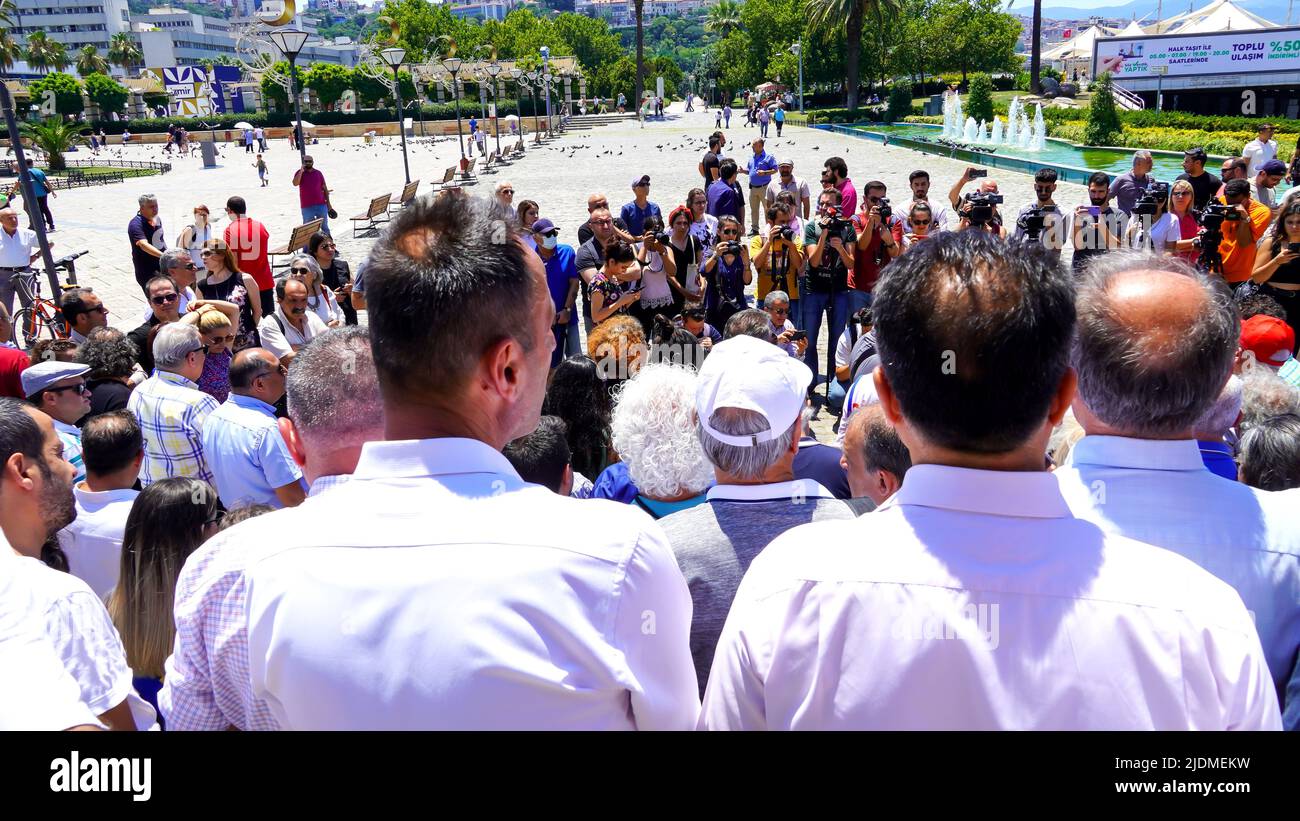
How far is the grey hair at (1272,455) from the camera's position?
294 cm

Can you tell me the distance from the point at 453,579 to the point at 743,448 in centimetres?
153

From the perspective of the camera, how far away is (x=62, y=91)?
2995 inches

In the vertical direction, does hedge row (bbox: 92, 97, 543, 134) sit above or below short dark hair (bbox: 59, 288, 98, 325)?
above

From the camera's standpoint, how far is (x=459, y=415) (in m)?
1.45

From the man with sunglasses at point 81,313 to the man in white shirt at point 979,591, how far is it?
669 centimetres

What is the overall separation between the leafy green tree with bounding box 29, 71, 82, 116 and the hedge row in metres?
3.01

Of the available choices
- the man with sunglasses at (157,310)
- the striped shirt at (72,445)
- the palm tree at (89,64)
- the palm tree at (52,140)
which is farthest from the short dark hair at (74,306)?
the palm tree at (89,64)

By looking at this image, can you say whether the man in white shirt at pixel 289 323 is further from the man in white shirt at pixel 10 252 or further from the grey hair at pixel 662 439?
the man in white shirt at pixel 10 252

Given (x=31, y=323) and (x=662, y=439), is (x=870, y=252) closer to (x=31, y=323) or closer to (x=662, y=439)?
(x=662, y=439)

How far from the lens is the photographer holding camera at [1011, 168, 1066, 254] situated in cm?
810

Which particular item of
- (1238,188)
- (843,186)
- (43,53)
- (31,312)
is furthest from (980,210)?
(43,53)

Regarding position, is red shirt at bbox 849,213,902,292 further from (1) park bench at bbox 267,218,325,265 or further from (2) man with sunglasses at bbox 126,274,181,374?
(1) park bench at bbox 267,218,325,265

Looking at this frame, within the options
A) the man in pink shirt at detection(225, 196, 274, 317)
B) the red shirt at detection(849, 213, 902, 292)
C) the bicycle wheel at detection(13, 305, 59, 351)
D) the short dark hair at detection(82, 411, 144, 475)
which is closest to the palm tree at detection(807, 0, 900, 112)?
the red shirt at detection(849, 213, 902, 292)

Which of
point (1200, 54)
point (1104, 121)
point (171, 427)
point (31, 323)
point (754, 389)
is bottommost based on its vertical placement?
point (31, 323)
